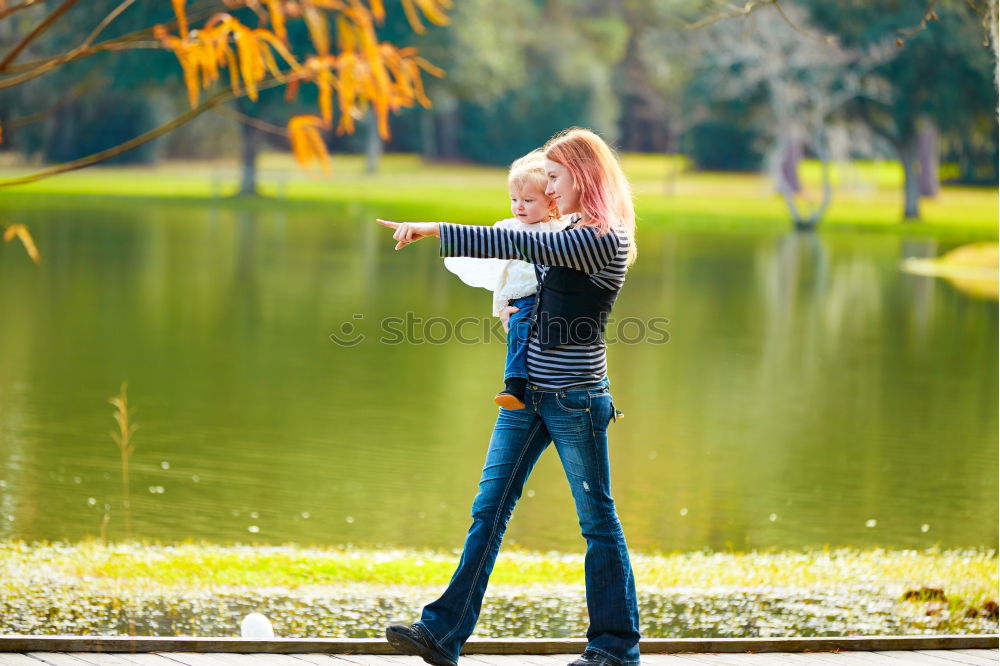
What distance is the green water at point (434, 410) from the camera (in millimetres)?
7734

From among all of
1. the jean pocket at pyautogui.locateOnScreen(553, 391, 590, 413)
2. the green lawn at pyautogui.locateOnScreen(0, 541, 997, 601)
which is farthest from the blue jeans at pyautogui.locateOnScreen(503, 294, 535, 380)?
the green lawn at pyautogui.locateOnScreen(0, 541, 997, 601)

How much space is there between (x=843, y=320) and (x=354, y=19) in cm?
1573

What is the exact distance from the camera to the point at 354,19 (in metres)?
3.43

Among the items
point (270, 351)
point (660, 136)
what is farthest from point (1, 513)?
point (660, 136)

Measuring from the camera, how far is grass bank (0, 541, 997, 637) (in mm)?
4824

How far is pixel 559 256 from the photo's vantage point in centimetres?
349

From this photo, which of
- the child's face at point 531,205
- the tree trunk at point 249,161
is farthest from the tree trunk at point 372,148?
the child's face at point 531,205

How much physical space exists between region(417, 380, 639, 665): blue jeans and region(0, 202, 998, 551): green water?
133 inches

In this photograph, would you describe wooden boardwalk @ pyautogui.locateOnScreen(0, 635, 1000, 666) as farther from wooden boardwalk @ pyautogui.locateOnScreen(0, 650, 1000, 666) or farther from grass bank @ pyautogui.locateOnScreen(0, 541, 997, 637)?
grass bank @ pyautogui.locateOnScreen(0, 541, 997, 637)

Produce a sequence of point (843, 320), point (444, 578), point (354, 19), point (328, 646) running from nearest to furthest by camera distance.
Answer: point (354, 19) → point (328, 646) → point (444, 578) → point (843, 320)

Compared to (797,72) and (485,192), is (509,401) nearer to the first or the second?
(797,72)

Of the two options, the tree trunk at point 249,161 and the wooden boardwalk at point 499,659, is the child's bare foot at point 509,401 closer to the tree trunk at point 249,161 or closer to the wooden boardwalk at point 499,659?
the wooden boardwalk at point 499,659

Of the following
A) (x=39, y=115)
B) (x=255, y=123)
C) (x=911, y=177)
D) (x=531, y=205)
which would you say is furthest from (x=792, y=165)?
(x=531, y=205)

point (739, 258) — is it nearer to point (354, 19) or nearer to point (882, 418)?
point (882, 418)
